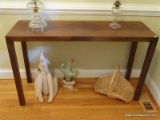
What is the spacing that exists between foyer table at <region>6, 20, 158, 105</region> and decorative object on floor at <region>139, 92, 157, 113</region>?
12 cm

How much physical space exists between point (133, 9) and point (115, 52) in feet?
1.46

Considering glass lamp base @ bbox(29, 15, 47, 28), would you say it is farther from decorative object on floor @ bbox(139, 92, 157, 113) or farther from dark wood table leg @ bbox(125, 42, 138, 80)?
decorative object on floor @ bbox(139, 92, 157, 113)

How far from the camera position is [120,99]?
1568mm

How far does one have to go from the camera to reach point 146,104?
153 cm

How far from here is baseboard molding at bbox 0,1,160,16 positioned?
4.67 ft

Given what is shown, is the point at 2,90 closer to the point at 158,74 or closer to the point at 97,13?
the point at 97,13

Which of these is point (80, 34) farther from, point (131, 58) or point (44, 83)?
point (131, 58)

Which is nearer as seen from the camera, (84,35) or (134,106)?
(84,35)

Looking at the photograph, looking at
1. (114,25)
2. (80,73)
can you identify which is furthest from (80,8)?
(80,73)

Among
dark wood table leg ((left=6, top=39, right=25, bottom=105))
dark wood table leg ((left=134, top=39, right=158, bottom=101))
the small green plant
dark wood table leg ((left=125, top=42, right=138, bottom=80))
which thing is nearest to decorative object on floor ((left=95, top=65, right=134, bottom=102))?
dark wood table leg ((left=134, top=39, right=158, bottom=101))

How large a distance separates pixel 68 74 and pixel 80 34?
0.49m

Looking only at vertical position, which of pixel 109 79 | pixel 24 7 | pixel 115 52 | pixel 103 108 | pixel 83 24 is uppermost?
pixel 24 7

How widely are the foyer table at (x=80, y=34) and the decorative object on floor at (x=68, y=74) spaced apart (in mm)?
372

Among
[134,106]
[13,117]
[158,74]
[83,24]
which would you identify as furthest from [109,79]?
[13,117]
